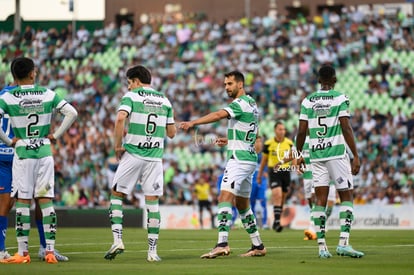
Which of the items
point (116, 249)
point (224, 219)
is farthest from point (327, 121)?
point (116, 249)

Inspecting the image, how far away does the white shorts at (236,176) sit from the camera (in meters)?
14.6

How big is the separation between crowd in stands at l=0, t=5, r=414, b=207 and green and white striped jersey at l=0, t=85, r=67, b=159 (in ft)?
69.4

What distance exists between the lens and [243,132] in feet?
48.3

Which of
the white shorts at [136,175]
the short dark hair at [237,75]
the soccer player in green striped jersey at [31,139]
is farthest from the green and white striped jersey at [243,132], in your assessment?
the soccer player in green striped jersey at [31,139]

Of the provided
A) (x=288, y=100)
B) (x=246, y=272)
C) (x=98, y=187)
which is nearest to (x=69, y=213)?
(x=98, y=187)

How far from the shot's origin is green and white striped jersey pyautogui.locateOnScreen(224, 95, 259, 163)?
14.7 metres

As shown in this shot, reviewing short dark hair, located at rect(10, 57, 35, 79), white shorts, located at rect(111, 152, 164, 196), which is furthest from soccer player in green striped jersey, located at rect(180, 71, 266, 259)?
short dark hair, located at rect(10, 57, 35, 79)

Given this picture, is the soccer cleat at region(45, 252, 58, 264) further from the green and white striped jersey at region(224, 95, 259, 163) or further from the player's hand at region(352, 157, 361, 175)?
the player's hand at region(352, 157, 361, 175)

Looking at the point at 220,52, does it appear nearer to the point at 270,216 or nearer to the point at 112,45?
the point at 112,45

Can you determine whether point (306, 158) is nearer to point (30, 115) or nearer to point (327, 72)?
point (327, 72)

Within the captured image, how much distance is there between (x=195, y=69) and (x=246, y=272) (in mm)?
29405

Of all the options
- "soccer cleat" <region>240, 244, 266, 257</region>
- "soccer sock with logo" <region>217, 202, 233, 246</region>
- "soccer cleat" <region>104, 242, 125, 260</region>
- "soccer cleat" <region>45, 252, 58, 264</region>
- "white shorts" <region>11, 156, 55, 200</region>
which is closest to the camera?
"white shorts" <region>11, 156, 55, 200</region>

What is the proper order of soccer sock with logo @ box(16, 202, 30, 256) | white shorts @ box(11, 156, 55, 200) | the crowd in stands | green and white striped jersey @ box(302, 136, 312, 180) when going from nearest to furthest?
white shorts @ box(11, 156, 55, 200) → soccer sock with logo @ box(16, 202, 30, 256) → green and white striped jersey @ box(302, 136, 312, 180) → the crowd in stands

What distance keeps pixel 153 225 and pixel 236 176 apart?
154 cm
